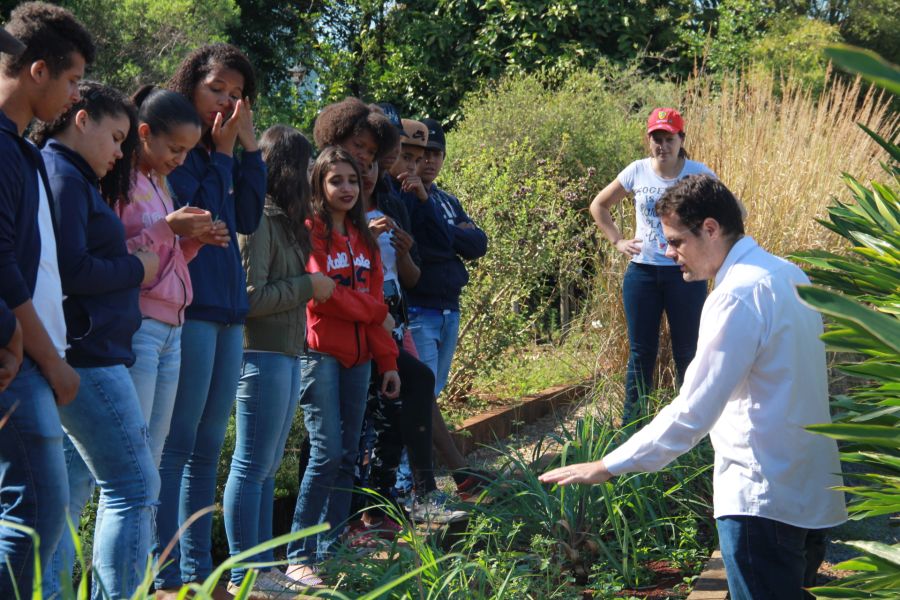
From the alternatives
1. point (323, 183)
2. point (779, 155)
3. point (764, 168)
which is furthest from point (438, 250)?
point (779, 155)

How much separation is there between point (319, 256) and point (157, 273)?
1061 millimetres

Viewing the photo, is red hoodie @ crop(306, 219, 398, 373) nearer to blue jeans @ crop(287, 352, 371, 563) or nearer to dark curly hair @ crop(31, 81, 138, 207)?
blue jeans @ crop(287, 352, 371, 563)

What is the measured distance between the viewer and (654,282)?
6496 millimetres

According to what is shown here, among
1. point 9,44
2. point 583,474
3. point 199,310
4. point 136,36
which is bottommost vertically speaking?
point 583,474

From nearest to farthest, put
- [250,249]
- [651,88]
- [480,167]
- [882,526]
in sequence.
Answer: [250,249], [882,526], [480,167], [651,88]

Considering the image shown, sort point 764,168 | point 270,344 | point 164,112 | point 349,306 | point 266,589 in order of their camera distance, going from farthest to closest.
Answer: point 764,168 → point 349,306 → point 270,344 → point 266,589 → point 164,112

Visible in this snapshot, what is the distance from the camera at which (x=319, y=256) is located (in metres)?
4.61

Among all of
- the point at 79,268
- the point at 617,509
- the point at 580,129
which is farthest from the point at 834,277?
the point at 580,129

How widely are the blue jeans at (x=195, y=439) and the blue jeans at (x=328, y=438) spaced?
49cm

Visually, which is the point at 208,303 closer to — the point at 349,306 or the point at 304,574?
the point at 349,306

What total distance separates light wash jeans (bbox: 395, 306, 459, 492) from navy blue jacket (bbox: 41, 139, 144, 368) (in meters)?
2.31

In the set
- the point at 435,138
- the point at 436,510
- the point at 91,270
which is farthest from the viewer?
the point at 435,138

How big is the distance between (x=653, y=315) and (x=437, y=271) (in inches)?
61.9

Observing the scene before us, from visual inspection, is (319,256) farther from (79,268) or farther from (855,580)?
(855,580)
